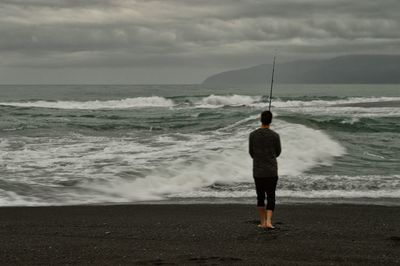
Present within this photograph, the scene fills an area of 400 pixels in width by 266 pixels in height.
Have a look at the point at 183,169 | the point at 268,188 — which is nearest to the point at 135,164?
the point at 183,169

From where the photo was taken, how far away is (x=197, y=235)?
23.9 feet

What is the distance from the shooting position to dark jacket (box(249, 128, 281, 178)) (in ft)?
25.0

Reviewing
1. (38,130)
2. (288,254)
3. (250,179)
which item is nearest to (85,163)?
(250,179)

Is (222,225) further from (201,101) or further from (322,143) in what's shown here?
(201,101)

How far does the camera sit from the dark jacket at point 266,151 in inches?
300

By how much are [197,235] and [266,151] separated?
1389mm

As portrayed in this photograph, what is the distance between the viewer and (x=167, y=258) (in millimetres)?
6055

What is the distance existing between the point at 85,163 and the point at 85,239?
7.62 meters

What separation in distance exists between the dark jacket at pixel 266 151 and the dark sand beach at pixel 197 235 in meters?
0.74

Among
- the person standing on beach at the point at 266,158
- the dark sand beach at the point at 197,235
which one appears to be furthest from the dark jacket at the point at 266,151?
the dark sand beach at the point at 197,235

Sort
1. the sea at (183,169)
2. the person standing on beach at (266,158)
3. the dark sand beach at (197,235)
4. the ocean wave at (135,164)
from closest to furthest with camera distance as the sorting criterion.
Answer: the dark sand beach at (197,235)
the person standing on beach at (266,158)
the sea at (183,169)
the ocean wave at (135,164)

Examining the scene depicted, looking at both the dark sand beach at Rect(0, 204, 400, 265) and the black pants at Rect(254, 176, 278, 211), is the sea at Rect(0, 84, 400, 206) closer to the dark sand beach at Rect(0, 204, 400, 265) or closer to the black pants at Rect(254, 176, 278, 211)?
the dark sand beach at Rect(0, 204, 400, 265)

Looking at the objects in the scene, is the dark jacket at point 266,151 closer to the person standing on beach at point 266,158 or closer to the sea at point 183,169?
the person standing on beach at point 266,158

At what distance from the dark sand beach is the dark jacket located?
0.74 meters
